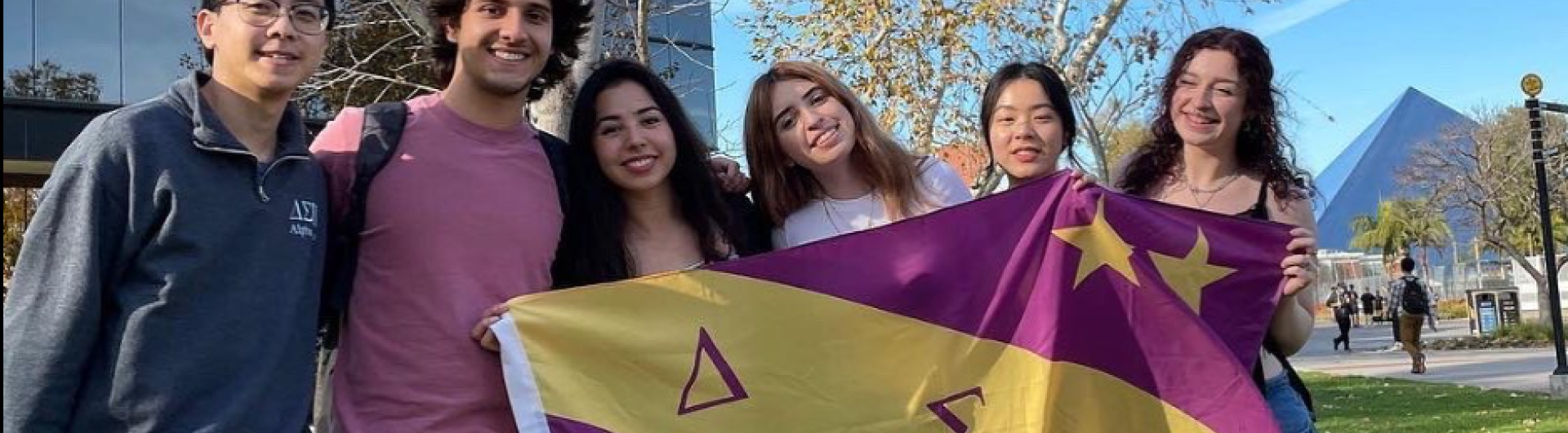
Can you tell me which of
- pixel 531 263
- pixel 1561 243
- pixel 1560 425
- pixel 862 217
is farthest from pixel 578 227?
pixel 1561 243

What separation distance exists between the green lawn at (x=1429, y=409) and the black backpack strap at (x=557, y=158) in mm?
8996

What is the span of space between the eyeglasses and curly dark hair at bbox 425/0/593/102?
1.64ft

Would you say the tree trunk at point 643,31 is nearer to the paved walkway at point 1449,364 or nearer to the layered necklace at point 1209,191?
the layered necklace at point 1209,191

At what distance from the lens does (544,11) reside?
10.6 ft

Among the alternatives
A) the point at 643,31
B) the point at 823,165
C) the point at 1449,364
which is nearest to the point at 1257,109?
the point at 823,165

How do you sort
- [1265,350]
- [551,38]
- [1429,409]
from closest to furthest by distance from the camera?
[551,38], [1265,350], [1429,409]

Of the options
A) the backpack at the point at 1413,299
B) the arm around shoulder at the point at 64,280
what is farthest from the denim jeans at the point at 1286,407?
the backpack at the point at 1413,299

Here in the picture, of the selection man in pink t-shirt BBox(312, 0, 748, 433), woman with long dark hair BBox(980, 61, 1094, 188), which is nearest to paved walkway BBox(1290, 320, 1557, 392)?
woman with long dark hair BBox(980, 61, 1094, 188)

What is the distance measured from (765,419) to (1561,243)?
162ft

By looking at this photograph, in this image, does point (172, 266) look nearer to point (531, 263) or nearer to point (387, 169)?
point (387, 169)

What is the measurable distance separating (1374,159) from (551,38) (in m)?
108

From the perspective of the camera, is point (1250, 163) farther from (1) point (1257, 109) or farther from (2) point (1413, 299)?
(2) point (1413, 299)

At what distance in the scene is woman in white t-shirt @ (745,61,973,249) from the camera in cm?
382

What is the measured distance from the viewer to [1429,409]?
38.9 feet
